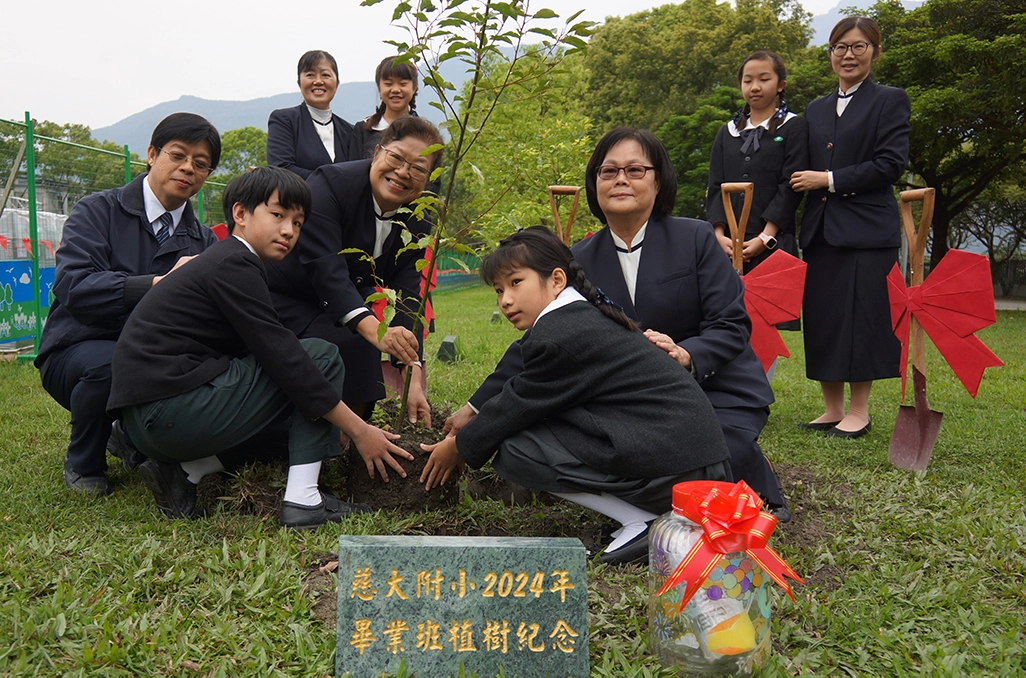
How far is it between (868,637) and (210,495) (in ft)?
7.25

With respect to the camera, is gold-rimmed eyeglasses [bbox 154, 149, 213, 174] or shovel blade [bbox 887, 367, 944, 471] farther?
shovel blade [bbox 887, 367, 944, 471]

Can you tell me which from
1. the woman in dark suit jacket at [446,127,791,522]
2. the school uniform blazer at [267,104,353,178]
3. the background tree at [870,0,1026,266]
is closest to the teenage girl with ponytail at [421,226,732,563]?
the woman in dark suit jacket at [446,127,791,522]

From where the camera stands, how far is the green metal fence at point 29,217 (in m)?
6.57

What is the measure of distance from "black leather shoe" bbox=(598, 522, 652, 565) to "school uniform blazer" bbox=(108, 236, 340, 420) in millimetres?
1032

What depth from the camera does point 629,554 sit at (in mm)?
2420

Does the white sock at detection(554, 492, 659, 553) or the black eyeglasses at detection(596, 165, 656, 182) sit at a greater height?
the black eyeglasses at detection(596, 165, 656, 182)

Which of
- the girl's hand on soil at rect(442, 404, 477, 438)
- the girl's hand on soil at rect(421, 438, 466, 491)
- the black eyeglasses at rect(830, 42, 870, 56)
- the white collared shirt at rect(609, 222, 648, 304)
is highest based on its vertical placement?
the black eyeglasses at rect(830, 42, 870, 56)

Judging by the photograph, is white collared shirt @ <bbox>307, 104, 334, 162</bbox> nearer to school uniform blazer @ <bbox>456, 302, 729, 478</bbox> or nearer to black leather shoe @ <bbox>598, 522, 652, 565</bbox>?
school uniform blazer @ <bbox>456, 302, 729, 478</bbox>

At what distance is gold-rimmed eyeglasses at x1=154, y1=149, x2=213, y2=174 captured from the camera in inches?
122

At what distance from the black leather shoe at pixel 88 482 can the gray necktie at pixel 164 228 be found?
3.19ft

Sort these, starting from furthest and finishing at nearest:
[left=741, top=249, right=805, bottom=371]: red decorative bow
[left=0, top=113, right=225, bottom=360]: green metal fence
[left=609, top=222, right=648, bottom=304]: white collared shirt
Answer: [left=0, top=113, right=225, bottom=360]: green metal fence → [left=741, top=249, right=805, bottom=371]: red decorative bow → [left=609, top=222, right=648, bottom=304]: white collared shirt

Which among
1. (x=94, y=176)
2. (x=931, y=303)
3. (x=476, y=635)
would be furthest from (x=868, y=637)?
(x=94, y=176)

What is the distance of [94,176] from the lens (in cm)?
780

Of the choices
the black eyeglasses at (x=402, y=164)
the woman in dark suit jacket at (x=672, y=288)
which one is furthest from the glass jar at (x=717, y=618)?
the black eyeglasses at (x=402, y=164)
